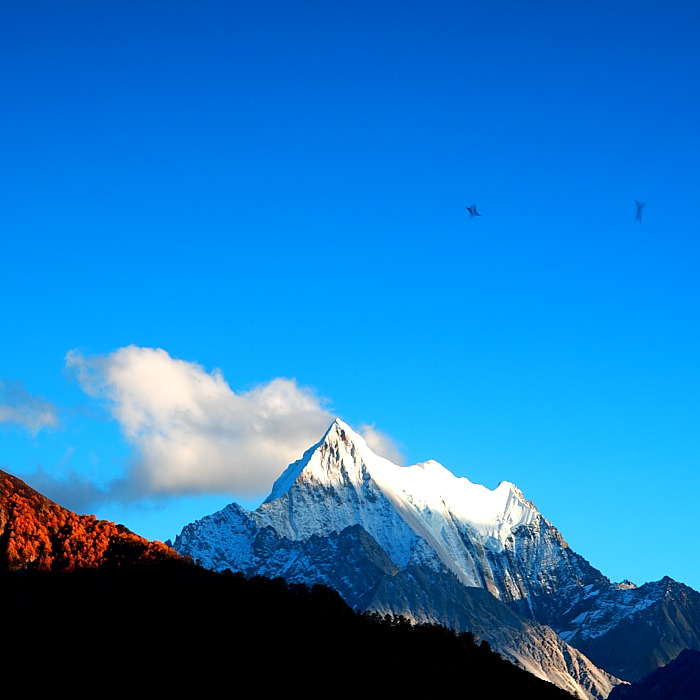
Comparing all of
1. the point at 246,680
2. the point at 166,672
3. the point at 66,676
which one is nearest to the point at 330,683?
the point at 246,680

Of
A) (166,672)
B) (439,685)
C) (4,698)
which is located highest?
(439,685)

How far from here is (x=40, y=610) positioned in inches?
7111

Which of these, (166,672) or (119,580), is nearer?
(166,672)

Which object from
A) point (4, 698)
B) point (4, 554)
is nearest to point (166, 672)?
point (4, 698)

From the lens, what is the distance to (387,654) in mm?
198750

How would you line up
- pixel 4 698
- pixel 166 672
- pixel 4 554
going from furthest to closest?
pixel 4 554
pixel 166 672
pixel 4 698

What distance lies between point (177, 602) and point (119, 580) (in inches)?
482

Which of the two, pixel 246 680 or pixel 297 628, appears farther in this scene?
pixel 297 628

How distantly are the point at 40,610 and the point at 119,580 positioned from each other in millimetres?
18879

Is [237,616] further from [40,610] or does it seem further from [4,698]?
[4,698]

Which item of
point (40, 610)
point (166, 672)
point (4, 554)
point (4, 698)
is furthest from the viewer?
point (4, 554)

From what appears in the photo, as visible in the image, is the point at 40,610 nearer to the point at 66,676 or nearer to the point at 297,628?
the point at 66,676

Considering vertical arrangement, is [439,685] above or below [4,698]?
above

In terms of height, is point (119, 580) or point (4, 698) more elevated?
point (119, 580)
